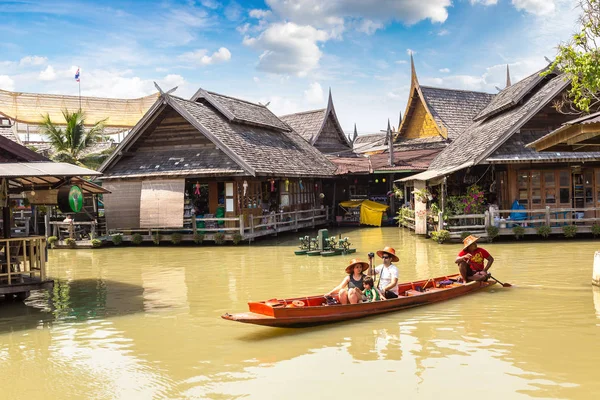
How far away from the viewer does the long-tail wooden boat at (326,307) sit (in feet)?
24.8

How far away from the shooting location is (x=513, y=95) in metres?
20.7

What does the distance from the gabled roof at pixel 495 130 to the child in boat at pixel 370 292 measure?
983 centimetres

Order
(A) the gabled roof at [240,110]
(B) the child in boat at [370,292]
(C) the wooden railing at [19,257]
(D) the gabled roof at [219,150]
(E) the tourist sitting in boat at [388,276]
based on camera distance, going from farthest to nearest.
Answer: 1. (A) the gabled roof at [240,110]
2. (D) the gabled roof at [219,150]
3. (C) the wooden railing at [19,257]
4. (E) the tourist sitting in boat at [388,276]
5. (B) the child in boat at [370,292]

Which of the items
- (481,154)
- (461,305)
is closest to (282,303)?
(461,305)

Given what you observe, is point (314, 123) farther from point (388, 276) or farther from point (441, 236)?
point (388, 276)

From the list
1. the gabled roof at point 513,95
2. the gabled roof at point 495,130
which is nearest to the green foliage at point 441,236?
the gabled roof at point 495,130

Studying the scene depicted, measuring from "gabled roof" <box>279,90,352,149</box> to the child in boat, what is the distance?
22991mm

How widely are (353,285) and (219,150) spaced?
12729mm

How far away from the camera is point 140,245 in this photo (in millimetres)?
20203

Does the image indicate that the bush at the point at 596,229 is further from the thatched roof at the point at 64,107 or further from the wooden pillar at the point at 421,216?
the thatched roof at the point at 64,107

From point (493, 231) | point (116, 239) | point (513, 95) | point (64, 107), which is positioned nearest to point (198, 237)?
point (116, 239)

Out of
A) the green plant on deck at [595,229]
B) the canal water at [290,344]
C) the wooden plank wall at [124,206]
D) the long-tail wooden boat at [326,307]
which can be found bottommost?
the canal water at [290,344]

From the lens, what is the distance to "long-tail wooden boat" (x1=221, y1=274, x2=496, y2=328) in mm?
7566

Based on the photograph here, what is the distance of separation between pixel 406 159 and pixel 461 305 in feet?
60.2
